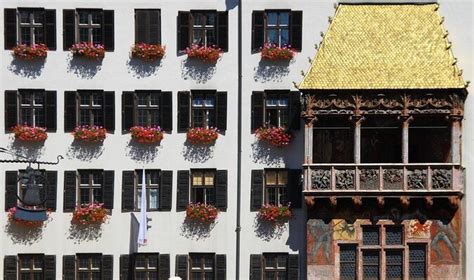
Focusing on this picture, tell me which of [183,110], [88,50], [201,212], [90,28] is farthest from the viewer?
[90,28]

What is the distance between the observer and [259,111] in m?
43.3

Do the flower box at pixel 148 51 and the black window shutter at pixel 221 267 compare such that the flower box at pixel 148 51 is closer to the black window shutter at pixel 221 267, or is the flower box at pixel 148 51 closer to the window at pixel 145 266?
the window at pixel 145 266

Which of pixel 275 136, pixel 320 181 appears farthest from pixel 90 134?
pixel 320 181

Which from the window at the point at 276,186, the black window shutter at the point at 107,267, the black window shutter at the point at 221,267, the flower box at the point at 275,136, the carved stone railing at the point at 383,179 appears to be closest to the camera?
the carved stone railing at the point at 383,179

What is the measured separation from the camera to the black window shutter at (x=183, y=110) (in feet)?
142

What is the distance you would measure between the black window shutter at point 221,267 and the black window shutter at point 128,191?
3.41m

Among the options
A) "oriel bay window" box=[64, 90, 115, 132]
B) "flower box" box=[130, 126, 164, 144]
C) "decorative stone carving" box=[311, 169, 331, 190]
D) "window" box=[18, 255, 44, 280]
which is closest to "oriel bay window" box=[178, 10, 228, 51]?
"flower box" box=[130, 126, 164, 144]

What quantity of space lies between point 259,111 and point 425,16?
6.46m

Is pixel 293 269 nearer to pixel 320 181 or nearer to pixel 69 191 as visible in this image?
pixel 320 181

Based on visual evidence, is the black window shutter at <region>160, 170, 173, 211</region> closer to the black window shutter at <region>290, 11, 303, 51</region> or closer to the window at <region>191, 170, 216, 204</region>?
the window at <region>191, 170, 216, 204</region>

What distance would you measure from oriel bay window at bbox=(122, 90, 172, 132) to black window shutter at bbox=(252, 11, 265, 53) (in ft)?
Result: 11.1

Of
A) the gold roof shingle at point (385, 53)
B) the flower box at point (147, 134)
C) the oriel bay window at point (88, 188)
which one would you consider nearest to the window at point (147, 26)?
the flower box at point (147, 134)

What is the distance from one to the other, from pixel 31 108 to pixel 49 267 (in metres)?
5.44

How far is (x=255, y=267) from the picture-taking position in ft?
141
